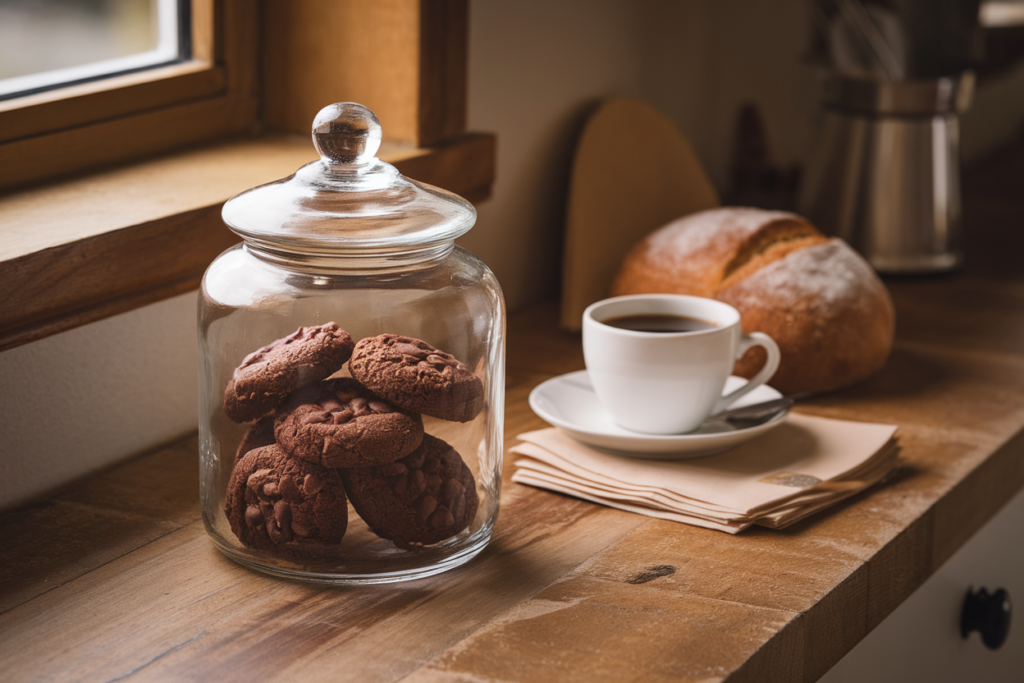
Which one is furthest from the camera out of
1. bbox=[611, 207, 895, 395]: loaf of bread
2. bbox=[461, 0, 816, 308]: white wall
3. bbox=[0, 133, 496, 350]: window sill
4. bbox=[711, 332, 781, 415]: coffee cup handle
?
bbox=[461, 0, 816, 308]: white wall

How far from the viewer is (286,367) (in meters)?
0.70

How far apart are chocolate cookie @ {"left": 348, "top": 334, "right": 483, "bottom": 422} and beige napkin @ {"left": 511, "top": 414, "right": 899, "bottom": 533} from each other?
19 cm

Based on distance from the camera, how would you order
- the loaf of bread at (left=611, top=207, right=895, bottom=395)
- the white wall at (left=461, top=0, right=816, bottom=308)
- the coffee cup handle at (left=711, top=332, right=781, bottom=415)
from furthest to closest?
1. the white wall at (left=461, top=0, right=816, bottom=308)
2. the loaf of bread at (left=611, top=207, right=895, bottom=395)
3. the coffee cup handle at (left=711, top=332, right=781, bottom=415)

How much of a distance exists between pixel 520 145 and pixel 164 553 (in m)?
0.73

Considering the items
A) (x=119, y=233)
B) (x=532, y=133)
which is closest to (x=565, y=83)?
(x=532, y=133)

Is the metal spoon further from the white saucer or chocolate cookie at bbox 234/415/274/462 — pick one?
chocolate cookie at bbox 234/415/274/462

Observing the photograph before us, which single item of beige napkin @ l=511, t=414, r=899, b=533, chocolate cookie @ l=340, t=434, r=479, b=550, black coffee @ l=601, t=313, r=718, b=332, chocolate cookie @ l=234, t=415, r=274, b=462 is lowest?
beige napkin @ l=511, t=414, r=899, b=533

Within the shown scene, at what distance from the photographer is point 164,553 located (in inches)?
30.6

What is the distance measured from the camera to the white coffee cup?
886mm

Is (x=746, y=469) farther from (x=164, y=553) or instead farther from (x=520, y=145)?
(x=520, y=145)

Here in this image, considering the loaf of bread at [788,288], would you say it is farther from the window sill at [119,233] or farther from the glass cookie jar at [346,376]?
the glass cookie jar at [346,376]

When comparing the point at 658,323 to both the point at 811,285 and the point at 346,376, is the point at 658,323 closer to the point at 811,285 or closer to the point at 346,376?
the point at 811,285

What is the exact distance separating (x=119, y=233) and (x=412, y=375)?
0.98 feet

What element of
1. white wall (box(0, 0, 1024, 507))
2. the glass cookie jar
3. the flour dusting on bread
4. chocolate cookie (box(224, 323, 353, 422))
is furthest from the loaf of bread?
chocolate cookie (box(224, 323, 353, 422))
